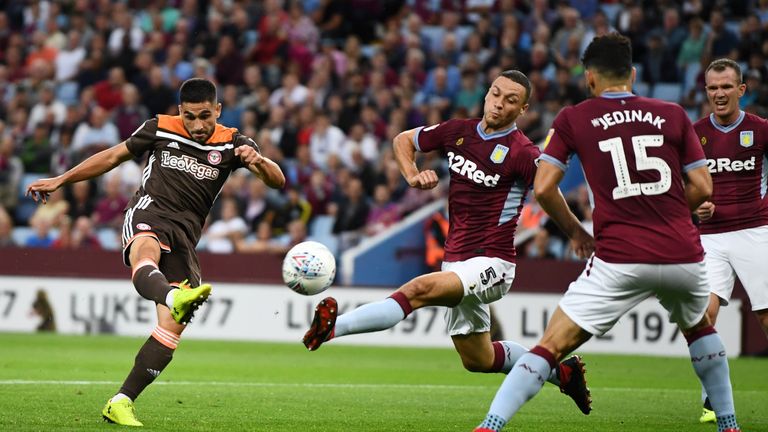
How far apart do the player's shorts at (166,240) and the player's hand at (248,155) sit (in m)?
0.70

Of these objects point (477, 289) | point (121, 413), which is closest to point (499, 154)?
point (477, 289)

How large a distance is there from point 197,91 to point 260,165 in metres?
0.67

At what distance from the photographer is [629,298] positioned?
6.30m

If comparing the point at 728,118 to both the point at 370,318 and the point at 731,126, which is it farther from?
the point at 370,318

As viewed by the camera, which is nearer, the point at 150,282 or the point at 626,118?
the point at 626,118

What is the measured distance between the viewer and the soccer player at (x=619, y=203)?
6.18 m

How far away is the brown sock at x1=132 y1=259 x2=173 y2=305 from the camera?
722 centimetres

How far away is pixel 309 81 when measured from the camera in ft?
69.1

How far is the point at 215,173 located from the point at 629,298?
10.7 ft

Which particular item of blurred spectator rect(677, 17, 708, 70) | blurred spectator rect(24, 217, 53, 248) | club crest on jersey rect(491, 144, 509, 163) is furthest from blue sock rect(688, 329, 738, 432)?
blurred spectator rect(24, 217, 53, 248)

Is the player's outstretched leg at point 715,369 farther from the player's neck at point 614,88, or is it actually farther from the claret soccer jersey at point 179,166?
the claret soccer jersey at point 179,166

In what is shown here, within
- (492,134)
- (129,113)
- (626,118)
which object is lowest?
(129,113)

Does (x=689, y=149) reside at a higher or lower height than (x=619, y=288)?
higher

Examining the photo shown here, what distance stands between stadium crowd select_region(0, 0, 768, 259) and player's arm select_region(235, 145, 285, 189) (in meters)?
9.07
